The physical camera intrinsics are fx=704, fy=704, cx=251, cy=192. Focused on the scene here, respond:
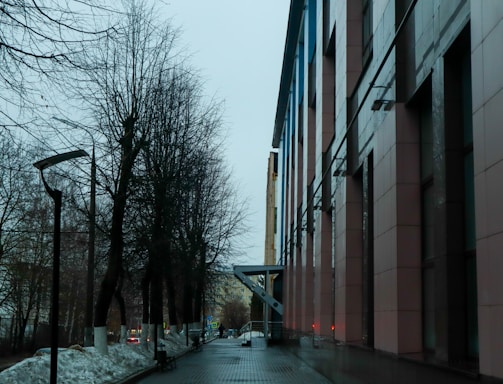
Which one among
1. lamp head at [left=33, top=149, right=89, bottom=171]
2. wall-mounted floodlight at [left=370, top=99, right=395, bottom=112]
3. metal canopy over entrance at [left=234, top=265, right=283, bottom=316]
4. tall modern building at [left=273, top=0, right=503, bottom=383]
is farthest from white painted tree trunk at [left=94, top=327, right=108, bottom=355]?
metal canopy over entrance at [left=234, top=265, right=283, bottom=316]

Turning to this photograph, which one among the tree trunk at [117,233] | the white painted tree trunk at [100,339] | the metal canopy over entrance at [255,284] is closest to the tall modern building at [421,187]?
the tree trunk at [117,233]

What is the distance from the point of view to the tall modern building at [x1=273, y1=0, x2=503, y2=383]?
7.51 metres

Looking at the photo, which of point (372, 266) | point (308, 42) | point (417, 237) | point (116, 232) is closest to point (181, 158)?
point (116, 232)

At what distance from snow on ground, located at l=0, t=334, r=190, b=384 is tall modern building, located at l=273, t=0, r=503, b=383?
6016mm

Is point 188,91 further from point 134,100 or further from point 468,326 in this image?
point 468,326

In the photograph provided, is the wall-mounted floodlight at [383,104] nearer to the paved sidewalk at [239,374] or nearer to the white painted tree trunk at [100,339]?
the paved sidewalk at [239,374]

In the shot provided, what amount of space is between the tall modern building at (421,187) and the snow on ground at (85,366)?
602cm

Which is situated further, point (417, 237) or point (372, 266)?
point (372, 266)

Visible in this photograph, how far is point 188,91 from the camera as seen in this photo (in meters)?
29.2

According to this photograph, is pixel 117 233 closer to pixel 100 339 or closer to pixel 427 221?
pixel 100 339

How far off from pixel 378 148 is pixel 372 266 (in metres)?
2.81

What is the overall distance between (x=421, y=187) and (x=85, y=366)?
31.5 feet

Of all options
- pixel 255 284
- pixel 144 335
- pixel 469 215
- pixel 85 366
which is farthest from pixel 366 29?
pixel 255 284

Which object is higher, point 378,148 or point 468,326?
point 378,148
